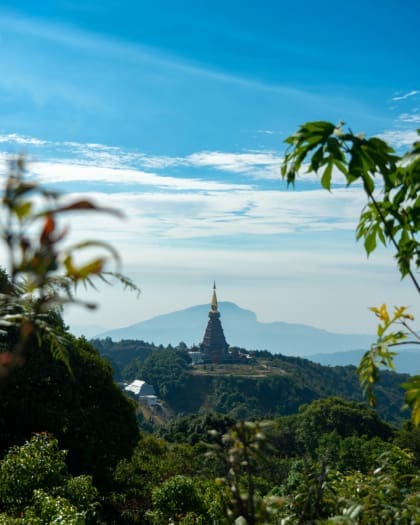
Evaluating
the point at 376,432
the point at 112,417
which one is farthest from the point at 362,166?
the point at 376,432

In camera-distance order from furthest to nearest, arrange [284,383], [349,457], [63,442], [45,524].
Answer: [284,383] → [349,457] → [63,442] → [45,524]

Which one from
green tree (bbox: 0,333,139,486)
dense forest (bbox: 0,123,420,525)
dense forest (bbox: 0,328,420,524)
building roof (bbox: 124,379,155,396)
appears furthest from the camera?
building roof (bbox: 124,379,155,396)

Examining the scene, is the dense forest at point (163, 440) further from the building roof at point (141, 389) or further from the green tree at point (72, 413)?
the building roof at point (141, 389)

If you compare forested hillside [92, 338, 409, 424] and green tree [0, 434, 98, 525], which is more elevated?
green tree [0, 434, 98, 525]

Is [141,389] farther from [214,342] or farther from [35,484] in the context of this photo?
[35,484]

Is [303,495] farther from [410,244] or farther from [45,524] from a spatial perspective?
[45,524]

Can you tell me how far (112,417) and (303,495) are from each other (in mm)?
16738

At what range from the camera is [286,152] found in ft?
8.48

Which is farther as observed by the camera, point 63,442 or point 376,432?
point 376,432

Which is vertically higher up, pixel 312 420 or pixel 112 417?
pixel 112 417

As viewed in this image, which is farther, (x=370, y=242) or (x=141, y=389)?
(x=141, y=389)

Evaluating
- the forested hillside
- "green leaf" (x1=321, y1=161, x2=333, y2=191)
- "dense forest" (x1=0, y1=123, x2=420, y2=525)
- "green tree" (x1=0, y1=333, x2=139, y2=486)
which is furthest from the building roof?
"green leaf" (x1=321, y1=161, x2=333, y2=191)

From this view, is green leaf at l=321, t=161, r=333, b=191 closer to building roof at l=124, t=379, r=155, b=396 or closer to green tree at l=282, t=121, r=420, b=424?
green tree at l=282, t=121, r=420, b=424

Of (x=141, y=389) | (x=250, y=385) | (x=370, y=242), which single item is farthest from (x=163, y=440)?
(x=141, y=389)
